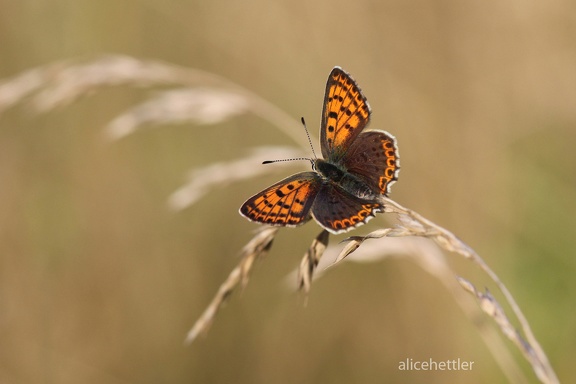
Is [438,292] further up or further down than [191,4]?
further down

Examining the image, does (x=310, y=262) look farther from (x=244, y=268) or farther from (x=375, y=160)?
(x=375, y=160)

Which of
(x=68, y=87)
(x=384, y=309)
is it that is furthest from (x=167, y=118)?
(x=384, y=309)

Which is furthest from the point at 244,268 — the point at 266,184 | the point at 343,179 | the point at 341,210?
the point at 266,184

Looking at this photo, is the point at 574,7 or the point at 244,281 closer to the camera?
the point at 244,281

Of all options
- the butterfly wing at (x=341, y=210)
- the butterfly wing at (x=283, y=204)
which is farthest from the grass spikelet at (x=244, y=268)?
the butterfly wing at (x=341, y=210)

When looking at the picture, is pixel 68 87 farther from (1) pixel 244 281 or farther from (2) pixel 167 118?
(1) pixel 244 281

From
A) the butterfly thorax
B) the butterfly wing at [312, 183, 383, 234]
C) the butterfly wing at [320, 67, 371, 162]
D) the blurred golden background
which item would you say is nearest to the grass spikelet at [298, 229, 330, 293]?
the butterfly wing at [312, 183, 383, 234]

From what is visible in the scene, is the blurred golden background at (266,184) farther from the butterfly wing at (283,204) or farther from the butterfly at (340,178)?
the butterfly wing at (283,204)

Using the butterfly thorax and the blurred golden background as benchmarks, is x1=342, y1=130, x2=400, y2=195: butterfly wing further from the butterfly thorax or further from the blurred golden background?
the blurred golden background
